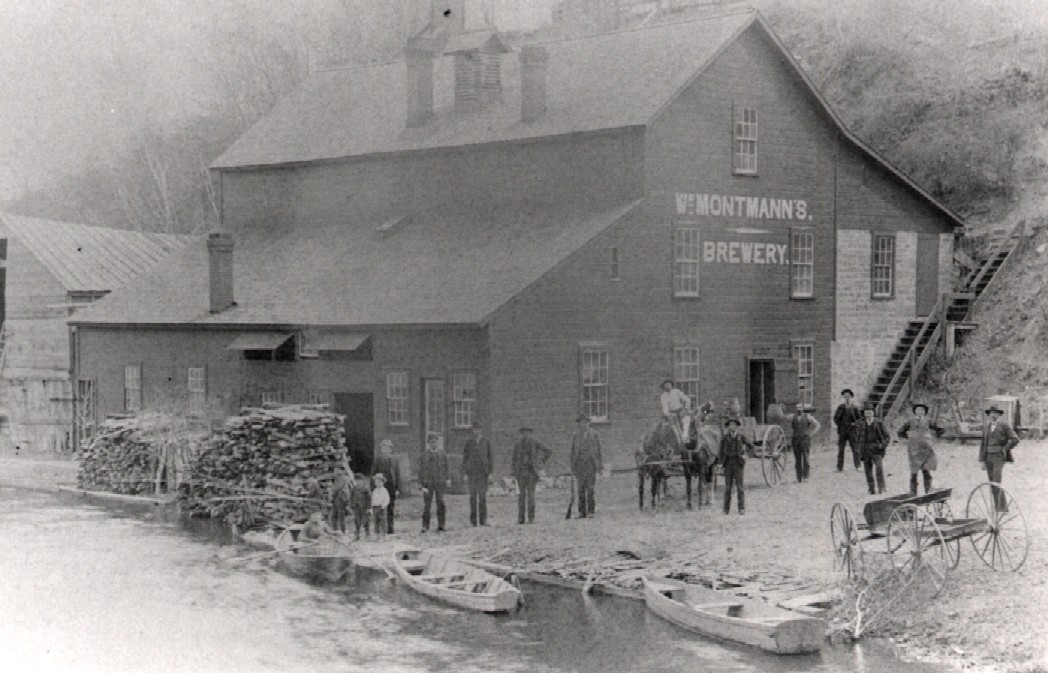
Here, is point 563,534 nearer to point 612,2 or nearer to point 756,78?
point 756,78

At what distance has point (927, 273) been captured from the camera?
125 ft

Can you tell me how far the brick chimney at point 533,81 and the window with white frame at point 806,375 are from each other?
929 centimetres

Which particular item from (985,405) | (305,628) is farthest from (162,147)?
(305,628)

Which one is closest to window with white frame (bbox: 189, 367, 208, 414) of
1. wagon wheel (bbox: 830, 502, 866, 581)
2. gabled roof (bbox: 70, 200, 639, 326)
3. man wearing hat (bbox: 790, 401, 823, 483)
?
gabled roof (bbox: 70, 200, 639, 326)

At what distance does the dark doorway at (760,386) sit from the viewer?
33.8 meters

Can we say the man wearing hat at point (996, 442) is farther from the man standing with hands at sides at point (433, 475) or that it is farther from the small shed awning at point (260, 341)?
the small shed awning at point (260, 341)

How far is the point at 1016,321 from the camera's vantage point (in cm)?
3619

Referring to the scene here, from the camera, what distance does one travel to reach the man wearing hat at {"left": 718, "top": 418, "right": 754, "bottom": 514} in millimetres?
23844

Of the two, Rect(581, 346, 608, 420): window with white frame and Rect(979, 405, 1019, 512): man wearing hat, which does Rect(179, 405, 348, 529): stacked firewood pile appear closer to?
Rect(581, 346, 608, 420): window with white frame

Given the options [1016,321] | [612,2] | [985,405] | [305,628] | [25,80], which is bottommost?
[305,628]

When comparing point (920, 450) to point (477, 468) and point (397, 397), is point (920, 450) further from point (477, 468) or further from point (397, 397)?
point (397, 397)

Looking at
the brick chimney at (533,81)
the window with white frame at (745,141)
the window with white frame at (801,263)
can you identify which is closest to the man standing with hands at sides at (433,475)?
the brick chimney at (533,81)

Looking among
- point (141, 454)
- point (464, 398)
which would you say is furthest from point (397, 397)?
point (141, 454)

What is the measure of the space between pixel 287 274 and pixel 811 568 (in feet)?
68.4
